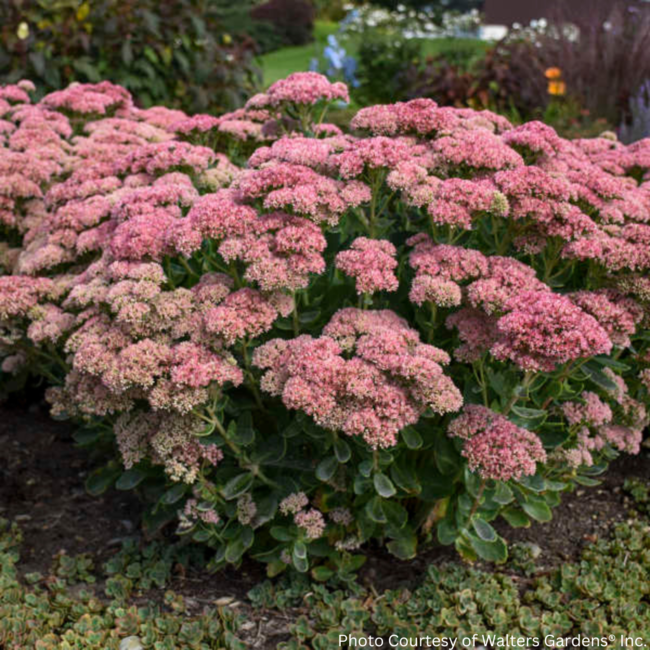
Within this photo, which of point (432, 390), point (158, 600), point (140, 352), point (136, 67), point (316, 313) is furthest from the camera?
point (136, 67)

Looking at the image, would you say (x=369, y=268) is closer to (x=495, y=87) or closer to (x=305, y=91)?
(x=305, y=91)

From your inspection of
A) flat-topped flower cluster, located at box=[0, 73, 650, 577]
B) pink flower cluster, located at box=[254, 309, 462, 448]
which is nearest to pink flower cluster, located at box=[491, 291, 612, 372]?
flat-topped flower cluster, located at box=[0, 73, 650, 577]


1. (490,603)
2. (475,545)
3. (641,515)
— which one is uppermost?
(475,545)

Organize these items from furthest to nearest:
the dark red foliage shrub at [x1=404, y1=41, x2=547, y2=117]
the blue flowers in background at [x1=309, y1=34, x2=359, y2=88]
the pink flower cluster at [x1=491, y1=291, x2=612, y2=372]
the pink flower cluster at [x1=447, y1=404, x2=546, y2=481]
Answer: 1. the blue flowers in background at [x1=309, y1=34, x2=359, y2=88]
2. the dark red foliage shrub at [x1=404, y1=41, x2=547, y2=117]
3. the pink flower cluster at [x1=447, y1=404, x2=546, y2=481]
4. the pink flower cluster at [x1=491, y1=291, x2=612, y2=372]

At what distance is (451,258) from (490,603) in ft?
4.73

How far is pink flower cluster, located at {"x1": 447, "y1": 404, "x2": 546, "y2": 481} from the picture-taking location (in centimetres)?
251

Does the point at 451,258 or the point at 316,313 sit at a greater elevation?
the point at 451,258

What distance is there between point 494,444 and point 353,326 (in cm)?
64

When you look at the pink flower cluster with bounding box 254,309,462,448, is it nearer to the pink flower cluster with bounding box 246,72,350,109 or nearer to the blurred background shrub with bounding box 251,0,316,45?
the pink flower cluster with bounding box 246,72,350,109

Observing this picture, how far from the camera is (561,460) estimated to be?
10.4 feet

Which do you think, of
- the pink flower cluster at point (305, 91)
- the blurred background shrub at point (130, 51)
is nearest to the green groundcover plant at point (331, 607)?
the pink flower cluster at point (305, 91)

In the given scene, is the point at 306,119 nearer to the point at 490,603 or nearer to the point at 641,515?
the point at 490,603

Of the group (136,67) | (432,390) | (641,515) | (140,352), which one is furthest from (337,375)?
(136,67)

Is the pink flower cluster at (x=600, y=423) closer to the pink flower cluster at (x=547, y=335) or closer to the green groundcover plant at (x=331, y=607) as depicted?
the green groundcover plant at (x=331, y=607)
